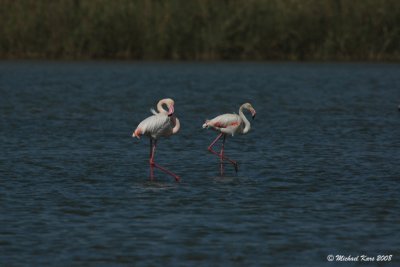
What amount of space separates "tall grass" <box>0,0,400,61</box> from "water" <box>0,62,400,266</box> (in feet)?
35.6

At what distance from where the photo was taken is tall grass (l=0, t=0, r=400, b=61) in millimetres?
37750

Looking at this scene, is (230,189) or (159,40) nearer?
(230,189)

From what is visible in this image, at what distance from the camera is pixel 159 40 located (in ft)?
125

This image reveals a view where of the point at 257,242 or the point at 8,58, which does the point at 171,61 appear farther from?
the point at 257,242

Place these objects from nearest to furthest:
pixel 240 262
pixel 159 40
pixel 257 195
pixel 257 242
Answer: pixel 240 262 → pixel 257 242 → pixel 257 195 → pixel 159 40

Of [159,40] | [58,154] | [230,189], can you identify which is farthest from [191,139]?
[159,40]

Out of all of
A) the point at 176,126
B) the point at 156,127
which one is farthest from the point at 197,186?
the point at 176,126

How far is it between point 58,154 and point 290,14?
23851mm

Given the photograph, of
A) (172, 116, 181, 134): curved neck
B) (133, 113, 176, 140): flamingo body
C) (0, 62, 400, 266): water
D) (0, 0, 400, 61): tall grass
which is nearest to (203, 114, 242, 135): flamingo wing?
(0, 62, 400, 266): water

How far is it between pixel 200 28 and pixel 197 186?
85.5 ft

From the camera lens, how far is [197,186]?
1271 cm

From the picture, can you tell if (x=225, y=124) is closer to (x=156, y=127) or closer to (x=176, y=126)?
(x=176, y=126)

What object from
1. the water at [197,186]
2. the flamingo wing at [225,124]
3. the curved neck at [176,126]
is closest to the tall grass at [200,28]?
the water at [197,186]

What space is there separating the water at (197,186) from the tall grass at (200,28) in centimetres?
1087
